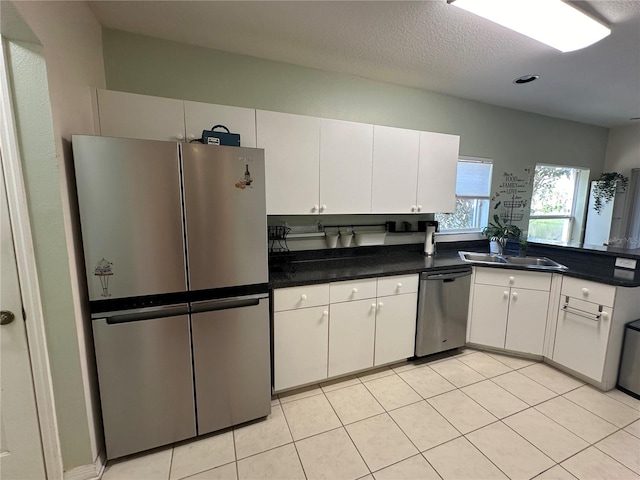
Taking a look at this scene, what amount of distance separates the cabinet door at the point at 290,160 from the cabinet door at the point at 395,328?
1.02 meters

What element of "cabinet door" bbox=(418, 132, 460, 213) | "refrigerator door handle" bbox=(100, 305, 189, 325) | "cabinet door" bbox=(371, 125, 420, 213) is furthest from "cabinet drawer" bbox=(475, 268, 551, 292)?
"refrigerator door handle" bbox=(100, 305, 189, 325)

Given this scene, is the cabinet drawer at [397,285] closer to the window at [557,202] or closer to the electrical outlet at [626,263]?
the electrical outlet at [626,263]

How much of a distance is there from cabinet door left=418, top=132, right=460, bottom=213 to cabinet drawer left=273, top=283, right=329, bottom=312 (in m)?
1.33

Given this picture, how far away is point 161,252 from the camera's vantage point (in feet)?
4.97

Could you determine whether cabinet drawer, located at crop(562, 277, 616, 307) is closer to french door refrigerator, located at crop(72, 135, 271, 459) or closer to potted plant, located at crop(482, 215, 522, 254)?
potted plant, located at crop(482, 215, 522, 254)

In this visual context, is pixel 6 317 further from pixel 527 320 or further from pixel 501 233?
pixel 501 233

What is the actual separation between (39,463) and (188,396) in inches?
27.8

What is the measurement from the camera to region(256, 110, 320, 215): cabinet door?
2.05 meters

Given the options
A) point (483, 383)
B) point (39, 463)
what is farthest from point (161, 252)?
point (483, 383)

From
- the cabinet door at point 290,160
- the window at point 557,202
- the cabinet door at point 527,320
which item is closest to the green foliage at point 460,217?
the cabinet door at point 527,320

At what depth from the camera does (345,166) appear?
2299 mm

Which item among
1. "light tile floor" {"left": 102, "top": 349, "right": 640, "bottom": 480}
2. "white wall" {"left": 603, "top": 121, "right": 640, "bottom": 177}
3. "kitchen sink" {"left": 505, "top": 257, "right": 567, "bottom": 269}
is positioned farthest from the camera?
"white wall" {"left": 603, "top": 121, "right": 640, "bottom": 177}

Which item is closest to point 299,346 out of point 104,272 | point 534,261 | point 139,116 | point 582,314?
point 104,272

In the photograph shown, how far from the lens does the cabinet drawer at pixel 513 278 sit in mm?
2492
